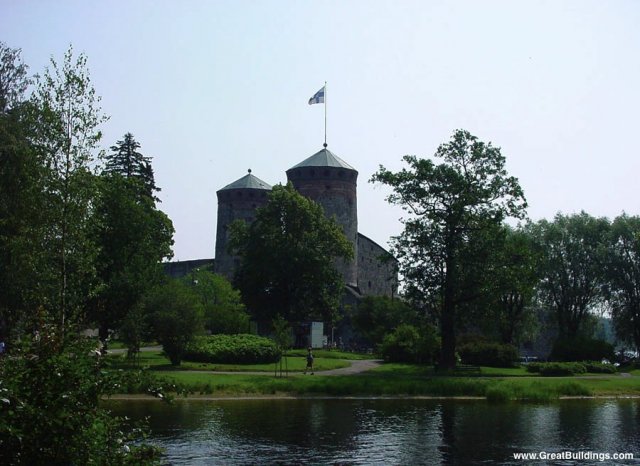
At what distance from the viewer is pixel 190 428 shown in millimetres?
22234

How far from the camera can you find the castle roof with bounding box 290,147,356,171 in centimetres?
7706

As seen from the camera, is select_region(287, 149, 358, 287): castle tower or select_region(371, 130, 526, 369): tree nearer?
select_region(371, 130, 526, 369): tree

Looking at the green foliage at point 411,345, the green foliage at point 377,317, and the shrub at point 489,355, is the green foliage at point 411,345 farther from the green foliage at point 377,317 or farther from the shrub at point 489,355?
the green foliage at point 377,317

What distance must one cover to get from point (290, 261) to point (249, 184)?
1184 inches

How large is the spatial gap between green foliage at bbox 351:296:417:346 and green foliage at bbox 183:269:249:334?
1091 centimetres

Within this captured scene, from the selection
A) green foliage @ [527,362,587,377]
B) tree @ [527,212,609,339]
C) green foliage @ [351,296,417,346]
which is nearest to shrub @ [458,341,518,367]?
green foliage @ [527,362,587,377]

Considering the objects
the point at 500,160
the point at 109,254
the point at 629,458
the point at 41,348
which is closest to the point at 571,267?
the point at 500,160

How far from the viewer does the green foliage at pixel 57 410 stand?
10.1m

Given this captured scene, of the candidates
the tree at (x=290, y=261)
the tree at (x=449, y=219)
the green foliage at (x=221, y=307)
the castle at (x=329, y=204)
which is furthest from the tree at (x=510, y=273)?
the castle at (x=329, y=204)

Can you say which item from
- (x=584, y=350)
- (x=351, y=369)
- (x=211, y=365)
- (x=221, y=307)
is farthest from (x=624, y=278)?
(x=211, y=365)

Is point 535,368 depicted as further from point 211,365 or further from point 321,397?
point 211,365

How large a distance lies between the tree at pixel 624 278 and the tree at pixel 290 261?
799 inches

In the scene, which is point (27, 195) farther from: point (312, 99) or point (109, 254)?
point (312, 99)

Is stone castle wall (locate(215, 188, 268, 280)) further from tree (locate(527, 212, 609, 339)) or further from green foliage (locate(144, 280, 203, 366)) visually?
green foliage (locate(144, 280, 203, 366))
